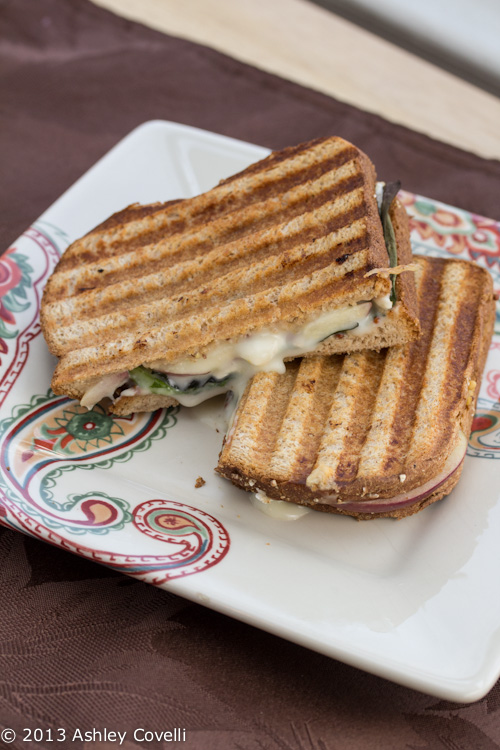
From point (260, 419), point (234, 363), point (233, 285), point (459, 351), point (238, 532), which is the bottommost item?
point (238, 532)

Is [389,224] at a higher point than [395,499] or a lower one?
higher

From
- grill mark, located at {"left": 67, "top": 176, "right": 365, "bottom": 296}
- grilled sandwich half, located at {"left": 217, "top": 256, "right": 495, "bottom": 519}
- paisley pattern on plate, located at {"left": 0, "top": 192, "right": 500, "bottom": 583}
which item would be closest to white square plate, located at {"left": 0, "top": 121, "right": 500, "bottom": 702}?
paisley pattern on plate, located at {"left": 0, "top": 192, "right": 500, "bottom": 583}

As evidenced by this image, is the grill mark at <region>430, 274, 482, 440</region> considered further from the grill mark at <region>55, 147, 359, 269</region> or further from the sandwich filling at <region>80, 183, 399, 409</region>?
the grill mark at <region>55, 147, 359, 269</region>

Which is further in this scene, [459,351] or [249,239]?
[249,239]

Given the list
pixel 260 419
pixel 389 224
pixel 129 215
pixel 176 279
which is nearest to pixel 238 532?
pixel 260 419

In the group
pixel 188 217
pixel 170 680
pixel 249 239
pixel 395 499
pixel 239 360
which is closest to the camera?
pixel 170 680

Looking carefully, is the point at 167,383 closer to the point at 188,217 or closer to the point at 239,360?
the point at 239,360

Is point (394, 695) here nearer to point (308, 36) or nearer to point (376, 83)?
point (376, 83)

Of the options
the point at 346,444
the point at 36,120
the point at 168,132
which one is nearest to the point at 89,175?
the point at 168,132
